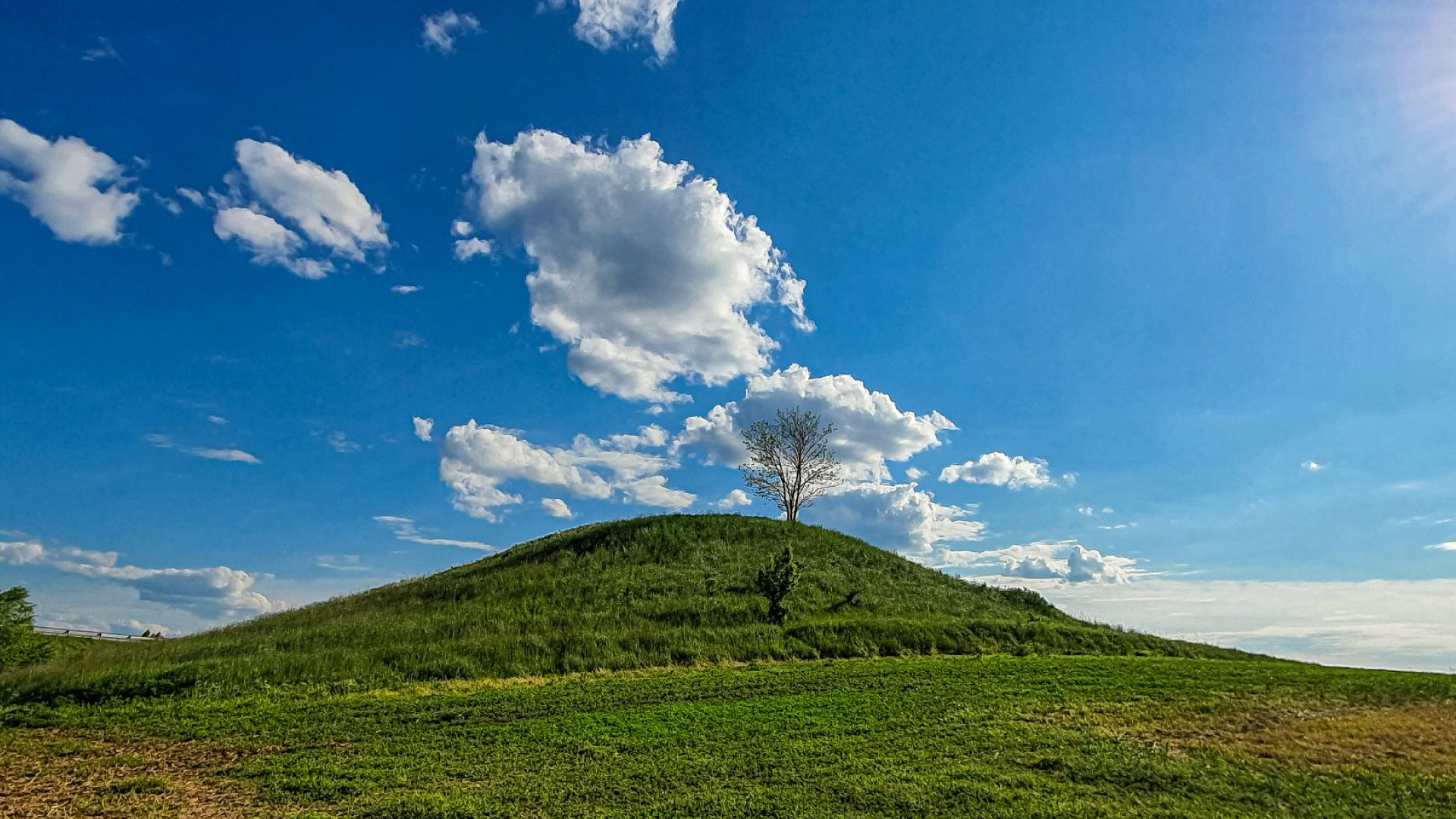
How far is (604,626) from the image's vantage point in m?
31.5

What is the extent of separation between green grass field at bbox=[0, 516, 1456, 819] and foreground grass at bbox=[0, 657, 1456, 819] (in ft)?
0.26

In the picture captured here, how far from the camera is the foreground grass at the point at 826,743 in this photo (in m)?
12.0

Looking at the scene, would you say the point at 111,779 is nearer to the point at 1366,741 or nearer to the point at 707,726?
the point at 707,726

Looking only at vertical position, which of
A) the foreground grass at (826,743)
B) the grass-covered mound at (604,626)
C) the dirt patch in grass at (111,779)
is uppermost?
the grass-covered mound at (604,626)

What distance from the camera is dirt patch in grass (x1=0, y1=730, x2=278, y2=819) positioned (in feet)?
40.1

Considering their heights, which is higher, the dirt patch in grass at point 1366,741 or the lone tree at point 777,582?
the lone tree at point 777,582

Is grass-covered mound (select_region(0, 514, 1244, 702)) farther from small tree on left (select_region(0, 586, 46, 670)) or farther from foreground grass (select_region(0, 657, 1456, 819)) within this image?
foreground grass (select_region(0, 657, 1456, 819))

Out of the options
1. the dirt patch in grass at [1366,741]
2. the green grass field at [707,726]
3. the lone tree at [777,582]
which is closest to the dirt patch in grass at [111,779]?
the green grass field at [707,726]

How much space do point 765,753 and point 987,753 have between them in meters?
4.39

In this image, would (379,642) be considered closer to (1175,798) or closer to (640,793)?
(640,793)

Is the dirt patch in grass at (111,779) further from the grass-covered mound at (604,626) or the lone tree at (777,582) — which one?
the lone tree at (777,582)

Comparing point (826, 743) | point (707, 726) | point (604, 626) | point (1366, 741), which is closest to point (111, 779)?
point (707, 726)

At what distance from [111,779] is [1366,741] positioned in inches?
977

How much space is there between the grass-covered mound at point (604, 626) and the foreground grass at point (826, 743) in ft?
9.43
